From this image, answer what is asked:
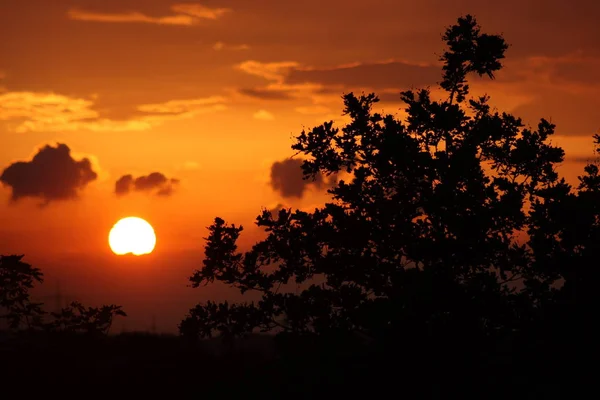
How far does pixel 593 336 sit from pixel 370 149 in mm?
8959

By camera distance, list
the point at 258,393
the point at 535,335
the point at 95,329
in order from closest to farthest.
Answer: the point at 258,393 → the point at 535,335 → the point at 95,329

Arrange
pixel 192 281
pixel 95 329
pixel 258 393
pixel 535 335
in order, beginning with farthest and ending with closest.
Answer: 1. pixel 192 281
2. pixel 95 329
3. pixel 535 335
4. pixel 258 393

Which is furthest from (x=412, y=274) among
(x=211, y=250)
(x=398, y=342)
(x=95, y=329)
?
(x=95, y=329)

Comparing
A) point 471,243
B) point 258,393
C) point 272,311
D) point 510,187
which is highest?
point 510,187

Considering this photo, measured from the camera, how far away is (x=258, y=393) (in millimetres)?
22250

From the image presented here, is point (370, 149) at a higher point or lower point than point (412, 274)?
higher

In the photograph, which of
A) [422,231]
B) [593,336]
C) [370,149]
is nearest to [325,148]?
[370,149]

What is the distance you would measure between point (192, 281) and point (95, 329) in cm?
352

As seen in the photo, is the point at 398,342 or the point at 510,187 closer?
the point at 398,342

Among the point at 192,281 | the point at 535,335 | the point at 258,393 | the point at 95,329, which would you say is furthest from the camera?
the point at 192,281

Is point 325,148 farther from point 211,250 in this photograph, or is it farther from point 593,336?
point 593,336

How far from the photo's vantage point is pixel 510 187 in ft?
91.1

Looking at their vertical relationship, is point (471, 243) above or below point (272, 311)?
above

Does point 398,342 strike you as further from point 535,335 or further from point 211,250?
point 211,250
